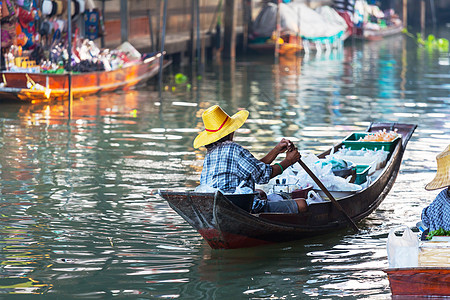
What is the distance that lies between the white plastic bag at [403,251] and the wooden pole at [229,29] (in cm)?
1886

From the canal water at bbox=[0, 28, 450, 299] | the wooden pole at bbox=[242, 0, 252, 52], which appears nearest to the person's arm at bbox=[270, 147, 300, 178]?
the canal water at bbox=[0, 28, 450, 299]

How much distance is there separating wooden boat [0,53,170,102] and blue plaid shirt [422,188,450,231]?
8846mm

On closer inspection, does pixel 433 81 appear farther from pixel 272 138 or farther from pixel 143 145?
pixel 143 145

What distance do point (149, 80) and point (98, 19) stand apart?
2150 millimetres

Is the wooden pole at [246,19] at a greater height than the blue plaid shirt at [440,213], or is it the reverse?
the wooden pole at [246,19]

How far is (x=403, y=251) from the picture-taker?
4.62 m

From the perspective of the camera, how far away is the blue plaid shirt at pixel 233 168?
227 inches

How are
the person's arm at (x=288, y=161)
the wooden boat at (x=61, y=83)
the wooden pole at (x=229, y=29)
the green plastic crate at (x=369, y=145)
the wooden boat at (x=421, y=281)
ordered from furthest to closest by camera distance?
the wooden pole at (x=229, y=29)
the wooden boat at (x=61, y=83)
the green plastic crate at (x=369, y=145)
the person's arm at (x=288, y=161)
the wooden boat at (x=421, y=281)

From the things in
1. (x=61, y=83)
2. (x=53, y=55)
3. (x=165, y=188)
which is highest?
(x=53, y=55)

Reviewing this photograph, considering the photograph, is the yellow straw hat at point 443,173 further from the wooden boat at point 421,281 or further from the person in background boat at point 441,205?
the wooden boat at point 421,281

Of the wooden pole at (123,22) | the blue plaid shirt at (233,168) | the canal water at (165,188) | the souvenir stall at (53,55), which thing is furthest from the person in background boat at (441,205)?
the wooden pole at (123,22)

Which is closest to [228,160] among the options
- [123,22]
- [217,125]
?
[217,125]

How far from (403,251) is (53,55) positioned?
10424mm

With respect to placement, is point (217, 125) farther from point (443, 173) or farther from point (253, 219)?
point (443, 173)
